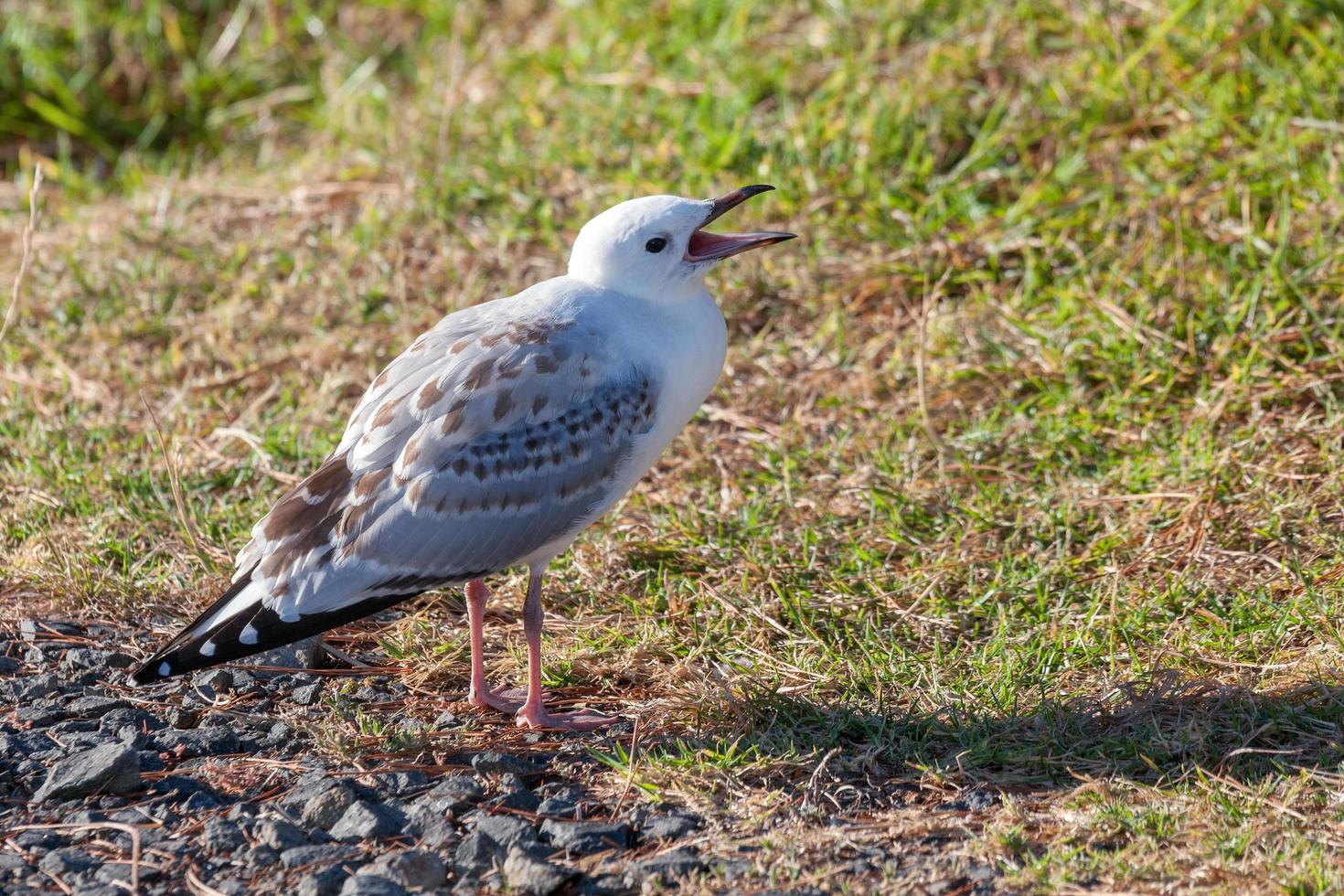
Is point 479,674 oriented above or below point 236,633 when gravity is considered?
below

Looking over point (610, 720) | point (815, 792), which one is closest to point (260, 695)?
point (610, 720)

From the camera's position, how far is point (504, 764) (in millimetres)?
3701

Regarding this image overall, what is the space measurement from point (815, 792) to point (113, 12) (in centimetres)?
682

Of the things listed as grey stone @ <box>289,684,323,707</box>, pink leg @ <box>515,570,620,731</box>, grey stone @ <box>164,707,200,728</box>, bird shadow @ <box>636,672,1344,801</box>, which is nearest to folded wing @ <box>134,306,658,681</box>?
pink leg @ <box>515,570,620,731</box>

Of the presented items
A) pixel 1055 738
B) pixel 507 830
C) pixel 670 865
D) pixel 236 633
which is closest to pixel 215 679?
pixel 236 633

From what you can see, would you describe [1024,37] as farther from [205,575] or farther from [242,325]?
[205,575]

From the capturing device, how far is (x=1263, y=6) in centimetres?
638

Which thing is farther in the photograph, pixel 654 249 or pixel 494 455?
pixel 654 249

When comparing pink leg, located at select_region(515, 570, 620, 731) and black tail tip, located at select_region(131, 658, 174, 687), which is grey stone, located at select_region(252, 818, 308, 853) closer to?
black tail tip, located at select_region(131, 658, 174, 687)

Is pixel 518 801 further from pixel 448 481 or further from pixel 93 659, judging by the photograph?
pixel 93 659

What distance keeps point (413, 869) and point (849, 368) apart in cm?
300

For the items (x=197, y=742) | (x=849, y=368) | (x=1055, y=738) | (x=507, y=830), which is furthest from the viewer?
(x=849, y=368)

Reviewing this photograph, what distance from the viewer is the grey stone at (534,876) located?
312 centimetres

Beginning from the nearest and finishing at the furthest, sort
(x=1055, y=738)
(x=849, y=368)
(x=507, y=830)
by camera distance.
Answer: (x=507, y=830) → (x=1055, y=738) → (x=849, y=368)
